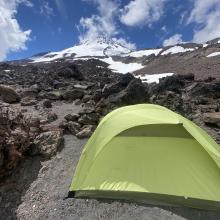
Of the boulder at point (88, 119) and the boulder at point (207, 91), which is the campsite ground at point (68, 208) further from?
the boulder at point (207, 91)

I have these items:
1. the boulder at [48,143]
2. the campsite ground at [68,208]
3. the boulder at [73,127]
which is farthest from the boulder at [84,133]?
the campsite ground at [68,208]

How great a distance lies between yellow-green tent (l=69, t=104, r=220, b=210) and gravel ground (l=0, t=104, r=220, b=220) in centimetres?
22

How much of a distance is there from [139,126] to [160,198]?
1.74 m

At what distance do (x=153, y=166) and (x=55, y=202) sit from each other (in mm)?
2488

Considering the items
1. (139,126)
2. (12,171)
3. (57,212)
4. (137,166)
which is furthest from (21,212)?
(139,126)

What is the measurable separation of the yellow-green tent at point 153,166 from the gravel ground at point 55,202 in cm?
22

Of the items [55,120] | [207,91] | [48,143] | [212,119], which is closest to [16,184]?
[48,143]

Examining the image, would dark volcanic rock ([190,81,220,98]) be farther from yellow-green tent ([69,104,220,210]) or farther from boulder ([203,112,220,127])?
yellow-green tent ([69,104,220,210])

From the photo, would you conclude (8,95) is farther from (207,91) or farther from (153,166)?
(153,166)

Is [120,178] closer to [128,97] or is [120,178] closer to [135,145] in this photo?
[135,145]

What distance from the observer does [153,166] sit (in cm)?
687

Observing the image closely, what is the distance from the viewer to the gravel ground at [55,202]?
253 inches

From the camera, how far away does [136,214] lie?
6.42m

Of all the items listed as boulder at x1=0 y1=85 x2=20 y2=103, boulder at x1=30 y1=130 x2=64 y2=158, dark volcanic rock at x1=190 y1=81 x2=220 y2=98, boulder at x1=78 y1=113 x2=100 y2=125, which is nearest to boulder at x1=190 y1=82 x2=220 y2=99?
dark volcanic rock at x1=190 y1=81 x2=220 y2=98
